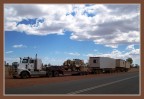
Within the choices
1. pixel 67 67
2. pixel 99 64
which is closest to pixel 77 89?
pixel 67 67

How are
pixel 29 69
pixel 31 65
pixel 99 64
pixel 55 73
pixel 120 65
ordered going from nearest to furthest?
pixel 29 69
pixel 31 65
pixel 55 73
pixel 99 64
pixel 120 65

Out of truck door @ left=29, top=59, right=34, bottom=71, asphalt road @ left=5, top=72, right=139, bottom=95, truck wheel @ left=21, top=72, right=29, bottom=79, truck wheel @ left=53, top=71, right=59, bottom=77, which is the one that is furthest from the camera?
truck wheel @ left=53, top=71, right=59, bottom=77

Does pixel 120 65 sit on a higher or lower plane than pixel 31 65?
lower

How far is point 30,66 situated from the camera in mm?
38531

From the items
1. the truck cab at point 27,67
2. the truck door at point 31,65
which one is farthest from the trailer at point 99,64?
the truck door at point 31,65

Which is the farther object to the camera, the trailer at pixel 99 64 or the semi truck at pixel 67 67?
the trailer at pixel 99 64

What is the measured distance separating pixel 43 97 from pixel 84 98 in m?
2.37

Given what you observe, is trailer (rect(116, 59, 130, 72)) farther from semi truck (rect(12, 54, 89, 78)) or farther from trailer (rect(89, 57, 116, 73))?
semi truck (rect(12, 54, 89, 78))

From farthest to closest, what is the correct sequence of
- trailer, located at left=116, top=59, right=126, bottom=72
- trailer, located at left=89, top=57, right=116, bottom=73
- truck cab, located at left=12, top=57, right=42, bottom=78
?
trailer, located at left=116, top=59, right=126, bottom=72 → trailer, located at left=89, top=57, right=116, bottom=73 → truck cab, located at left=12, top=57, right=42, bottom=78

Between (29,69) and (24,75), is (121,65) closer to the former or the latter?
(29,69)

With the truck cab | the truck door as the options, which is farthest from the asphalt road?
the truck door

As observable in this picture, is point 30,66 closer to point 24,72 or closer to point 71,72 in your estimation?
point 24,72

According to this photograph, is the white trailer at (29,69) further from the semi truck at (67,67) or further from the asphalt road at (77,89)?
the asphalt road at (77,89)

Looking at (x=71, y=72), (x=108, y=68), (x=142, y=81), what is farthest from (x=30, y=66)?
(x=108, y=68)
